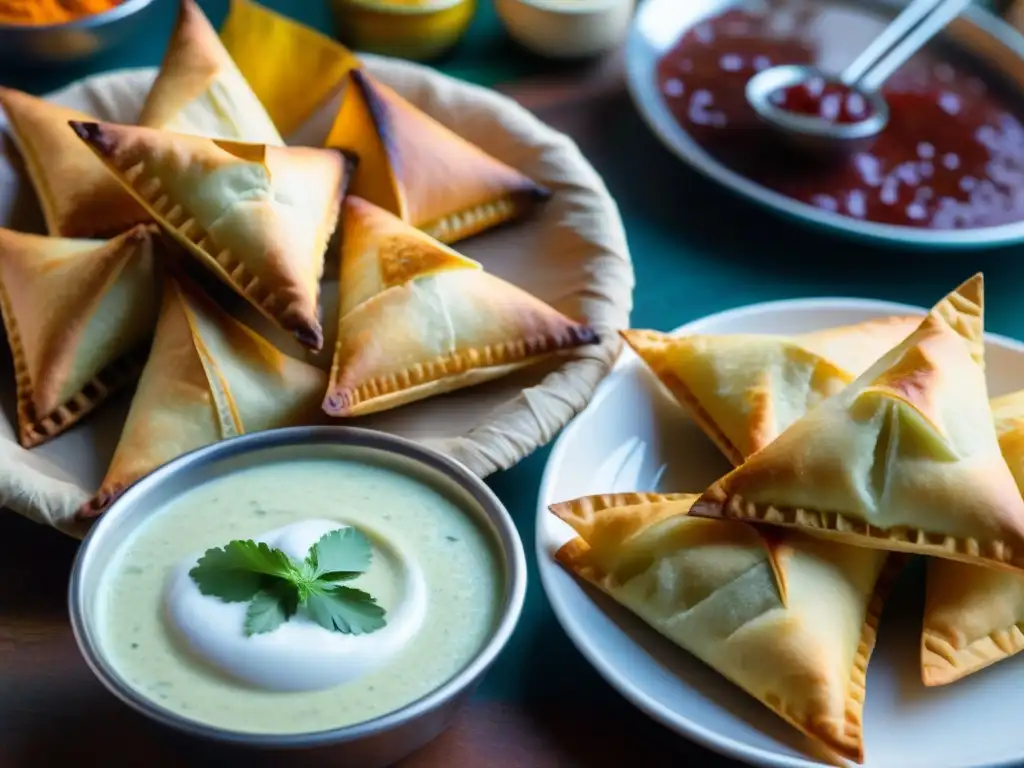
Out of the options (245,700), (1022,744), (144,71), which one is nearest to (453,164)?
(144,71)

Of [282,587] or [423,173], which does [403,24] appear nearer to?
[423,173]

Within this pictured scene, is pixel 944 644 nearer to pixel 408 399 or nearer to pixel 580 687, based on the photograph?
pixel 580 687

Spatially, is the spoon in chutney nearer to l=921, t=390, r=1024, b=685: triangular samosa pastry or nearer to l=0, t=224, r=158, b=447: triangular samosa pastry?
l=921, t=390, r=1024, b=685: triangular samosa pastry

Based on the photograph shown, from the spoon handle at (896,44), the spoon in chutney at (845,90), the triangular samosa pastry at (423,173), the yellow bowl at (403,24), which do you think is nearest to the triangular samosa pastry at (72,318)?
the triangular samosa pastry at (423,173)

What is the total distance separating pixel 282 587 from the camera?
2.63 feet

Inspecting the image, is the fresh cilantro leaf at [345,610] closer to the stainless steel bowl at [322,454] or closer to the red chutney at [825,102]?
the stainless steel bowl at [322,454]

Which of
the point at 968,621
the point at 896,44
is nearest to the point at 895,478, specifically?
the point at 968,621

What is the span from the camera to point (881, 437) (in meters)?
0.95

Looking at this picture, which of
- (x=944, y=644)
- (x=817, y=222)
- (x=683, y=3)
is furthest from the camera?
(x=683, y=3)

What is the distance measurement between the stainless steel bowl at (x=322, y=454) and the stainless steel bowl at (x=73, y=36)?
852 mm

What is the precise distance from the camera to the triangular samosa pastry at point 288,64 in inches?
58.6

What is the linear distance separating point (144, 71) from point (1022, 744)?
1.29 meters

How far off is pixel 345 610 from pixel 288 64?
97 cm

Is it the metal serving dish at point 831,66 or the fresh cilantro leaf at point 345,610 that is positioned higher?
the fresh cilantro leaf at point 345,610
